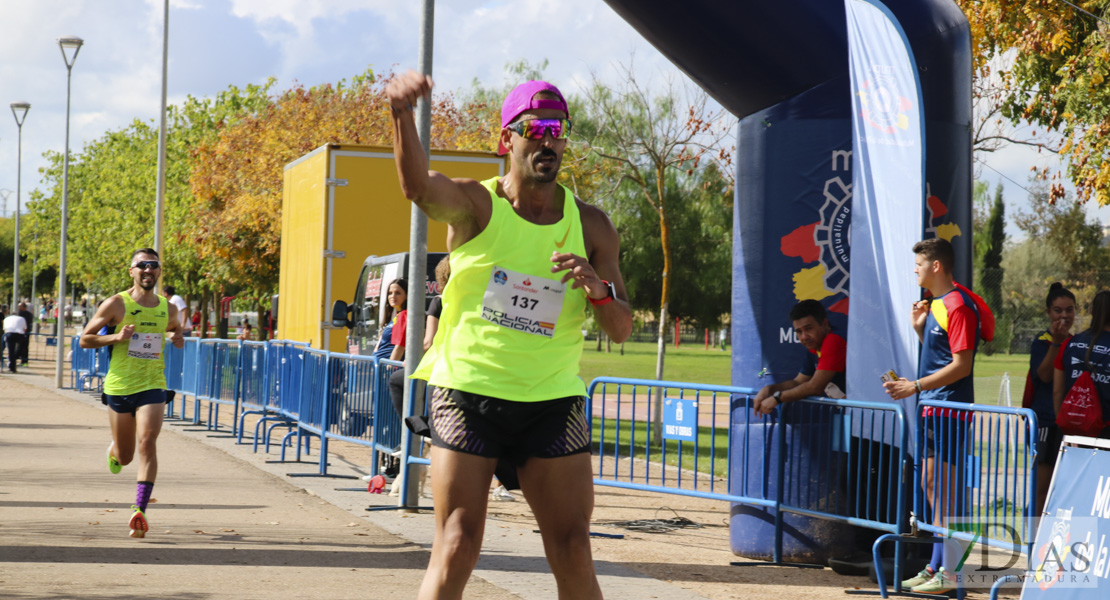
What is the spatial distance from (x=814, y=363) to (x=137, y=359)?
15.6 feet

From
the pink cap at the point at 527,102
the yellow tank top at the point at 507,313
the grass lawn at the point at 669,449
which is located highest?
the pink cap at the point at 527,102

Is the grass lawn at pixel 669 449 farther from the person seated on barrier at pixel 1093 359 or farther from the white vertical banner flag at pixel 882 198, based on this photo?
the person seated on barrier at pixel 1093 359

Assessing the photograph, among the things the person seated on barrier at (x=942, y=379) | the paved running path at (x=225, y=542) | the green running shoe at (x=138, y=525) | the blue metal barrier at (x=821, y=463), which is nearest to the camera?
the paved running path at (x=225, y=542)

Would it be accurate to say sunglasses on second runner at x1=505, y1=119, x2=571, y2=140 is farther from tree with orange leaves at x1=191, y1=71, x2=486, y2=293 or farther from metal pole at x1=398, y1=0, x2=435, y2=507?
tree with orange leaves at x1=191, y1=71, x2=486, y2=293

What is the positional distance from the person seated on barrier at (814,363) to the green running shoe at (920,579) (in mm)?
1284

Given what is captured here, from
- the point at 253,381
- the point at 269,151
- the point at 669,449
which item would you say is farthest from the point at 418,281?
the point at 269,151

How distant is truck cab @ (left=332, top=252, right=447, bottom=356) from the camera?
1348 cm

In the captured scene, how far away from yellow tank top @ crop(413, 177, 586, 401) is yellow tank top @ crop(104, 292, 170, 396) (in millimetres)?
5381

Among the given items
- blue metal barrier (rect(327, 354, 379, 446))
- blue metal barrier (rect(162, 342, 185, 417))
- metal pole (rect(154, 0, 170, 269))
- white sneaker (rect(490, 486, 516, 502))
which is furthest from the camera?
metal pole (rect(154, 0, 170, 269))

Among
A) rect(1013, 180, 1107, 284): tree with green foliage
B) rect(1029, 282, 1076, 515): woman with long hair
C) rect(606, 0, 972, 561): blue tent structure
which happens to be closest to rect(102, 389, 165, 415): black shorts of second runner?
rect(606, 0, 972, 561): blue tent structure

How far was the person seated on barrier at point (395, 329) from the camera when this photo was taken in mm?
11070

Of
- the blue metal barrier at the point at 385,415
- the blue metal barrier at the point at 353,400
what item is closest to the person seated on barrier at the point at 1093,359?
the blue metal barrier at the point at 385,415

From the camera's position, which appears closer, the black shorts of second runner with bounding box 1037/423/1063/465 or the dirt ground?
the dirt ground

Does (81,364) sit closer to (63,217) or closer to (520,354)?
(63,217)
